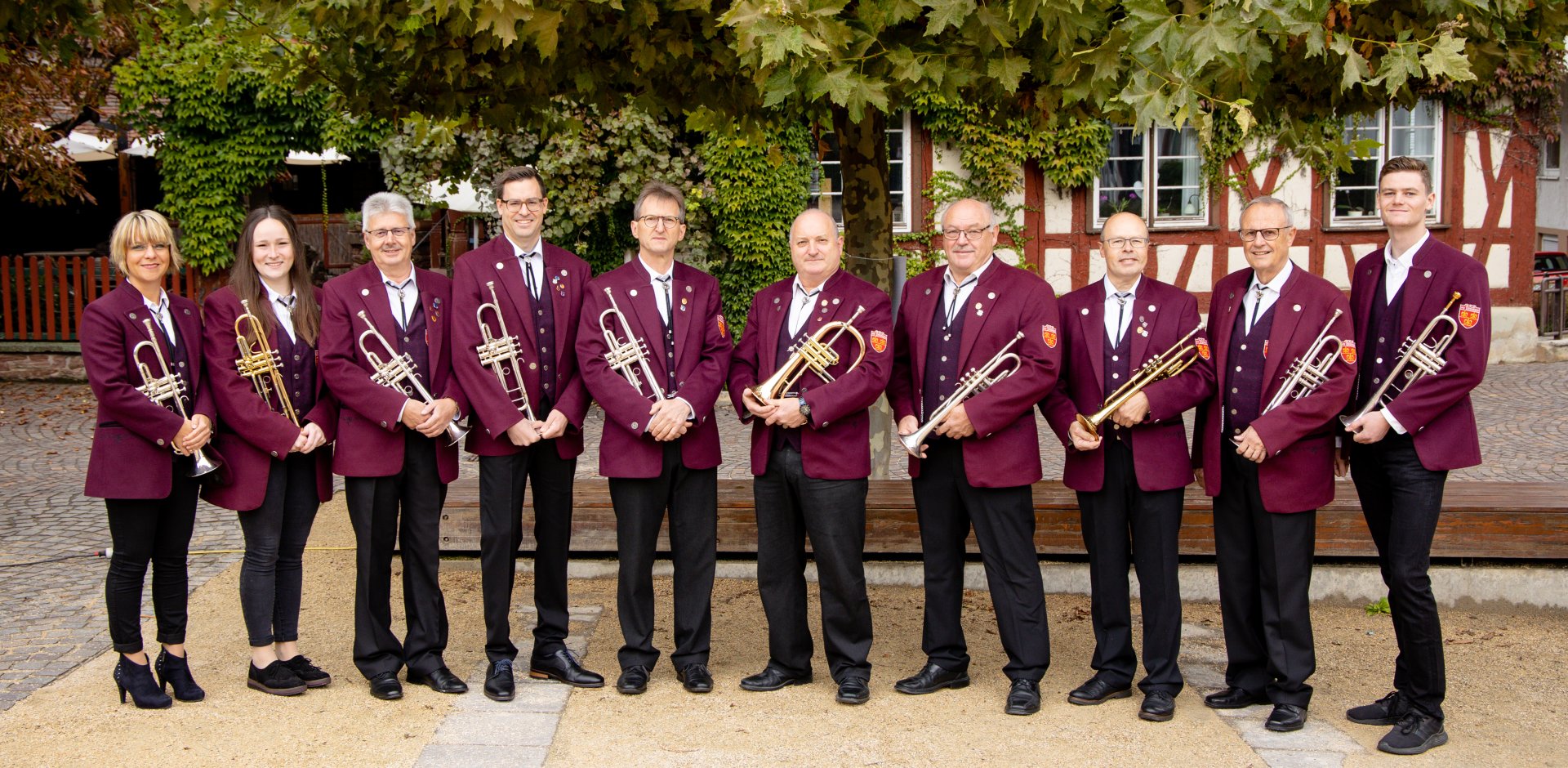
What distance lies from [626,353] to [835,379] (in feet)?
2.72

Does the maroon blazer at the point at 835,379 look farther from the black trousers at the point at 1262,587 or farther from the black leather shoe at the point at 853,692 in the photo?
the black trousers at the point at 1262,587

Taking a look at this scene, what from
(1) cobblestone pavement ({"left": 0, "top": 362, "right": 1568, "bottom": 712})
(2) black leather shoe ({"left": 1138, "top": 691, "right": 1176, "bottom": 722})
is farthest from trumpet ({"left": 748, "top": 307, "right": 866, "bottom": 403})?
(1) cobblestone pavement ({"left": 0, "top": 362, "right": 1568, "bottom": 712})

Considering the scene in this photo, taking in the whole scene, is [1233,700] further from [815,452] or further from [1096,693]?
[815,452]

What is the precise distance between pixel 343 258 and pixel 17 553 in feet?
40.4

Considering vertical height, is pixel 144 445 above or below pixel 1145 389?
below

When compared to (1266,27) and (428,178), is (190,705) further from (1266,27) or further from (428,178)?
(428,178)

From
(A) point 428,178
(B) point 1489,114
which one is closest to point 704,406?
(A) point 428,178

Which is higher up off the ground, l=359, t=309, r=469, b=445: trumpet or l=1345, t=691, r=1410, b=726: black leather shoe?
l=359, t=309, r=469, b=445: trumpet

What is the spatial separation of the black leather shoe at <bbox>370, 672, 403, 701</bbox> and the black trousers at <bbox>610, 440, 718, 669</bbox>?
88 cm

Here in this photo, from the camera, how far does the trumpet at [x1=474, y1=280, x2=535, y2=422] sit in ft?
18.3

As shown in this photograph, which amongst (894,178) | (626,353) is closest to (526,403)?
(626,353)

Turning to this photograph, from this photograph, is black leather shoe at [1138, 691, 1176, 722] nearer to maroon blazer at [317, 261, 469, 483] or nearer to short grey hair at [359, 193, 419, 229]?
maroon blazer at [317, 261, 469, 483]

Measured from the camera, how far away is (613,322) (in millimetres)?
5672

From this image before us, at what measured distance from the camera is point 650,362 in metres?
5.70
